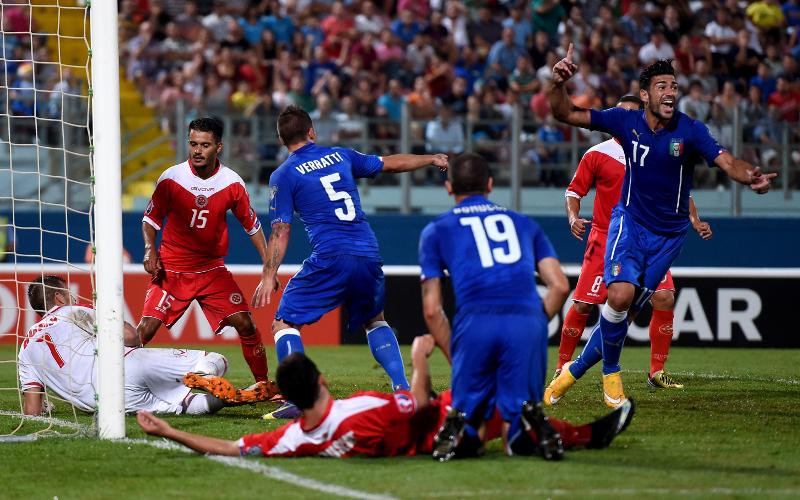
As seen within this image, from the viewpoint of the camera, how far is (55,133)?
17453mm

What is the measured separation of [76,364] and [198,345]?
6.48 meters

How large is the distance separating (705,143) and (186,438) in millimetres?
4001

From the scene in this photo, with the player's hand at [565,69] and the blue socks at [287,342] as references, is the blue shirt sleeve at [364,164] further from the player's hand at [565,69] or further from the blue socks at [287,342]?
the player's hand at [565,69]

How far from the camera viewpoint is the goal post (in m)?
7.05

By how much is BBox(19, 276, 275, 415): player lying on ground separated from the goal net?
0.21 feet

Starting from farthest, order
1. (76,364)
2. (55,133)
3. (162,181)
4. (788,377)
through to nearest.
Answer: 1. (55,133)
2. (788,377)
3. (162,181)
4. (76,364)

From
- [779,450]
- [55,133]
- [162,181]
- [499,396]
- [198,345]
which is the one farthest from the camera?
[55,133]

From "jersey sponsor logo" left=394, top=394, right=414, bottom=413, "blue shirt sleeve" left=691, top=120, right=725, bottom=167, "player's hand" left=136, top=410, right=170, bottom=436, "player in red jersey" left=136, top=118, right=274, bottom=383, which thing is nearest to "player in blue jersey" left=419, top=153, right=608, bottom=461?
"jersey sponsor logo" left=394, top=394, right=414, bottom=413

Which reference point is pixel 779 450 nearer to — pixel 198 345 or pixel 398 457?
pixel 398 457

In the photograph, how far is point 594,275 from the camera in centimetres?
991

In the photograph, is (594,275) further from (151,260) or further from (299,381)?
(299,381)

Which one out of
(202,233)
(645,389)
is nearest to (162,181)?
(202,233)

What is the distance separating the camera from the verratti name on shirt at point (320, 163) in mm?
8156

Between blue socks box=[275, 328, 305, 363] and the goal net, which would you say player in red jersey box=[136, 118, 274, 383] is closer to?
the goal net
